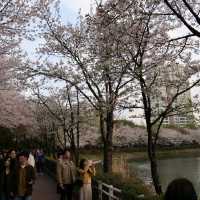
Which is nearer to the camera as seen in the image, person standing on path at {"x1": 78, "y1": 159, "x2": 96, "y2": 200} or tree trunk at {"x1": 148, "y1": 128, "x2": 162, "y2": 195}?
person standing on path at {"x1": 78, "y1": 159, "x2": 96, "y2": 200}

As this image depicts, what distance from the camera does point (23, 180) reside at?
9992 millimetres

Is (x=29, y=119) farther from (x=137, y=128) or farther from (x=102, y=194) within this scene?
(x=137, y=128)

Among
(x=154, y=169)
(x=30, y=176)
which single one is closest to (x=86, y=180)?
(x=154, y=169)

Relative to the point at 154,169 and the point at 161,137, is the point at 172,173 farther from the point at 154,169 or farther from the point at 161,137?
the point at 161,137

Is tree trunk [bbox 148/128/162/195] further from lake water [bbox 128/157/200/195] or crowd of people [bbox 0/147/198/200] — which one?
lake water [bbox 128/157/200/195]

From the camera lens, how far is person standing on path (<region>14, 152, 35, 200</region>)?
9.91 metres

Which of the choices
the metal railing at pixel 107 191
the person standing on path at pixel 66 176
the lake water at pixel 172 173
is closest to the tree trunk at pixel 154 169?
the metal railing at pixel 107 191

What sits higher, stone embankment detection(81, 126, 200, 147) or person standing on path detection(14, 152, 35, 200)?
stone embankment detection(81, 126, 200, 147)

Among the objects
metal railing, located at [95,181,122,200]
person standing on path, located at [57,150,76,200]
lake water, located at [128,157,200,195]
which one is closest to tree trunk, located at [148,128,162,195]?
metal railing, located at [95,181,122,200]

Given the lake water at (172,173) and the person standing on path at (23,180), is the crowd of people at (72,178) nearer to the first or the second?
the person standing on path at (23,180)

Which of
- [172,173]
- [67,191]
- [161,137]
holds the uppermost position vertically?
[161,137]

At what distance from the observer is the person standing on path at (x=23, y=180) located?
9914 millimetres

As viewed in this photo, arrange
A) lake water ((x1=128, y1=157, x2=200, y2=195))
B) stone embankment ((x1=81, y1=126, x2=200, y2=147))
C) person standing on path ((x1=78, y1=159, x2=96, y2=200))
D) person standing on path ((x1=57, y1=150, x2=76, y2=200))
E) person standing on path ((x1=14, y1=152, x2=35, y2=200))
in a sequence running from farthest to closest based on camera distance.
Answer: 1. stone embankment ((x1=81, y1=126, x2=200, y2=147))
2. lake water ((x1=128, y1=157, x2=200, y2=195))
3. person standing on path ((x1=57, y1=150, x2=76, y2=200))
4. person standing on path ((x1=78, y1=159, x2=96, y2=200))
5. person standing on path ((x1=14, y1=152, x2=35, y2=200))

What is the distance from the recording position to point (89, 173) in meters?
11.7
